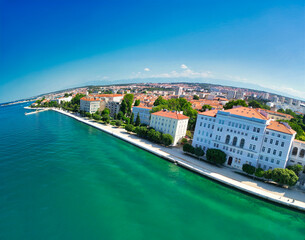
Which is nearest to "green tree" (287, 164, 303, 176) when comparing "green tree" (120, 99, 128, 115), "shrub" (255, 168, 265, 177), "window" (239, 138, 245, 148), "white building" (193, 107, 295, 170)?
"white building" (193, 107, 295, 170)

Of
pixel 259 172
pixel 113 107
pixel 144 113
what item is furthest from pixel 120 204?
pixel 113 107

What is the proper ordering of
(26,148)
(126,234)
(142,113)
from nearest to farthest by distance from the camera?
(126,234) < (26,148) < (142,113)

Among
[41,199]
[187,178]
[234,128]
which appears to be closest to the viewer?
[41,199]

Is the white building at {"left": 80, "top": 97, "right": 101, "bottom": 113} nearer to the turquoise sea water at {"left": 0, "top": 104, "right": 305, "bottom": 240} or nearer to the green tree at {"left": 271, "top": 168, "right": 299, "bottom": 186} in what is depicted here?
the turquoise sea water at {"left": 0, "top": 104, "right": 305, "bottom": 240}

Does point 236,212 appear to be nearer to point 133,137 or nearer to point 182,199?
point 182,199

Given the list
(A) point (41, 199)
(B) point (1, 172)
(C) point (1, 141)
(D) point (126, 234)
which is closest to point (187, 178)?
(D) point (126, 234)
